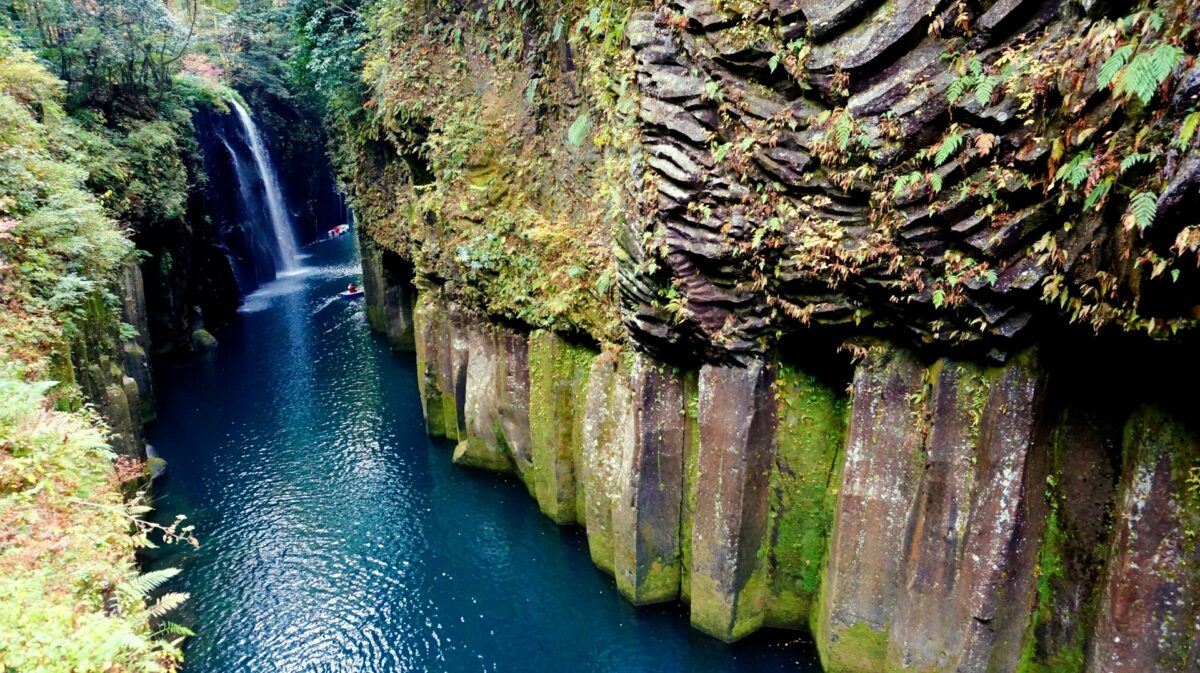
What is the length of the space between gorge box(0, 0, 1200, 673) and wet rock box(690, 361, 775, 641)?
7 cm

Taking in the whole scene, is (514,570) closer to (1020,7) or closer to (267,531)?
(267,531)

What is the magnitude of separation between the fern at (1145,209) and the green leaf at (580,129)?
892 centimetres

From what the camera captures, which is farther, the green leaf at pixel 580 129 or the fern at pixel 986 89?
the green leaf at pixel 580 129

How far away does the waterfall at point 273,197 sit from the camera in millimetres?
36625

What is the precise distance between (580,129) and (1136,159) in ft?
29.6

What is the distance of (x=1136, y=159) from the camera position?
6090mm

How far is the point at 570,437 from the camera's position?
14.5 m

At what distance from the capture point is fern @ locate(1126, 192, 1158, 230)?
588 cm

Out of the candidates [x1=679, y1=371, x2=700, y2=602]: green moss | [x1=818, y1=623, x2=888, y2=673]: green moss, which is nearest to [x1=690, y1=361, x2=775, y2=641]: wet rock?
[x1=679, y1=371, x2=700, y2=602]: green moss

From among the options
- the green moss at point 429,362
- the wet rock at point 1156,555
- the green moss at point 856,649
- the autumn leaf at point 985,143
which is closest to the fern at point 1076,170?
the autumn leaf at point 985,143

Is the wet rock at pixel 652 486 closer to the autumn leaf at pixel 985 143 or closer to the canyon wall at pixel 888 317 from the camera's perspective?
the canyon wall at pixel 888 317

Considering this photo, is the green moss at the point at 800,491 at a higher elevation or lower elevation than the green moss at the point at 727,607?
higher

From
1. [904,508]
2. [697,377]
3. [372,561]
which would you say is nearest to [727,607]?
[904,508]

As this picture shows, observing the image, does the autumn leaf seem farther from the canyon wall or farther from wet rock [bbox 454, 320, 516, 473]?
wet rock [bbox 454, 320, 516, 473]
